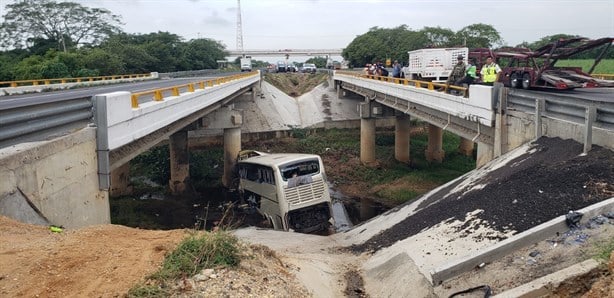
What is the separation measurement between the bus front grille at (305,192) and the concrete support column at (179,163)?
1334 centimetres

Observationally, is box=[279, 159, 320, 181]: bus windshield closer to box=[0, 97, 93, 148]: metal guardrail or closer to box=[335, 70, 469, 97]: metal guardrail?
box=[335, 70, 469, 97]: metal guardrail

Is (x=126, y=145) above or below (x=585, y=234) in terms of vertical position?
above

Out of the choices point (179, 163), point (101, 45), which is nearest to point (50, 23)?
point (101, 45)

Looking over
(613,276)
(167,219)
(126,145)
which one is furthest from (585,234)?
(167,219)

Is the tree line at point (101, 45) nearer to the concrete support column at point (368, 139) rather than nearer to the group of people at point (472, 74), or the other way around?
the concrete support column at point (368, 139)

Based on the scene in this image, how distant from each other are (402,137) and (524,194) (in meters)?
23.0

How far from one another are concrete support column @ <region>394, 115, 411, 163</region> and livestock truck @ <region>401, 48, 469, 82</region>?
20.8 feet

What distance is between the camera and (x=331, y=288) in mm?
8406

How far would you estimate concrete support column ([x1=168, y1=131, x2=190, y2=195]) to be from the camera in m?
28.5

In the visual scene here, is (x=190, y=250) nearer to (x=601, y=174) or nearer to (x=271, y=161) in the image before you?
(x=601, y=174)

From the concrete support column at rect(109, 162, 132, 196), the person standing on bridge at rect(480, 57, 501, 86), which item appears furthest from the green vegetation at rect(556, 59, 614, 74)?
the concrete support column at rect(109, 162, 132, 196)

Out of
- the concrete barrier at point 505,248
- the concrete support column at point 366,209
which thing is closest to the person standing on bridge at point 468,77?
the concrete support column at point 366,209

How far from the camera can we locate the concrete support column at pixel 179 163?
28.5 metres

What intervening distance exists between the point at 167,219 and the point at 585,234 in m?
20.1
